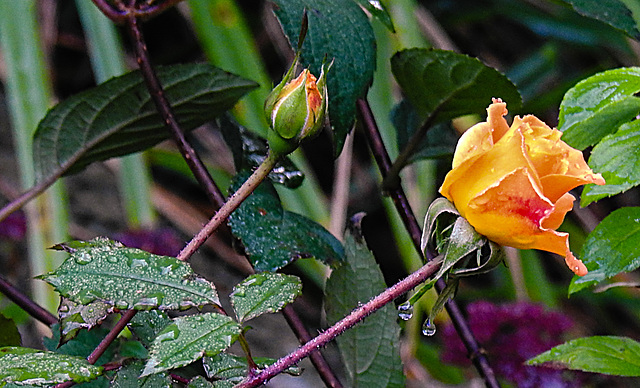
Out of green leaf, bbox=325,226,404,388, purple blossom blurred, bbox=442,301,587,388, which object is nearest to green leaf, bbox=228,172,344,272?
green leaf, bbox=325,226,404,388

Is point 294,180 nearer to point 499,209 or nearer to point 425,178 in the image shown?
point 499,209

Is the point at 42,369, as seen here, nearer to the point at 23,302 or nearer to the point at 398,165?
the point at 23,302

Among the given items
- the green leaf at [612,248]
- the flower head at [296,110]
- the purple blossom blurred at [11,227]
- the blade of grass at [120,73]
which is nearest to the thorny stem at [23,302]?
the flower head at [296,110]

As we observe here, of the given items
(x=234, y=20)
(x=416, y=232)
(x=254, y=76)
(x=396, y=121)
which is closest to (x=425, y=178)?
(x=254, y=76)

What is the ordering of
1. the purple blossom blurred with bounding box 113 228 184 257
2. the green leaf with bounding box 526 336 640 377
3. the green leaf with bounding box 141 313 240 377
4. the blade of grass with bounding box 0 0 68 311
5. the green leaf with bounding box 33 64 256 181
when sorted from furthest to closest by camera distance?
the blade of grass with bounding box 0 0 68 311, the purple blossom blurred with bounding box 113 228 184 257, the green leaf with bounding box 33 64 256 181, the green leaf with bounding box 526 336 640 377, the green leaf with bounding box 141 313 240 377

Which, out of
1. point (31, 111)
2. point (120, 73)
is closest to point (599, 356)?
point (31, 111)

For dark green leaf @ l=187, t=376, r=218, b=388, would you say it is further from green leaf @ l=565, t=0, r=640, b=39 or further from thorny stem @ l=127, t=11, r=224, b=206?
green leaf @ l=565, t=0, r=640, b=39
